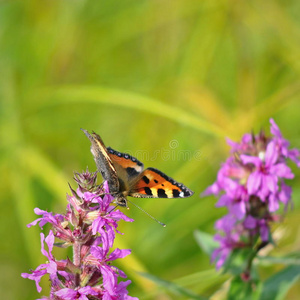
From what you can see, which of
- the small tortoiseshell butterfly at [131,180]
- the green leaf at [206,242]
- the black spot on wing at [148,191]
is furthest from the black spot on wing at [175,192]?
the green leaf at [206,242]

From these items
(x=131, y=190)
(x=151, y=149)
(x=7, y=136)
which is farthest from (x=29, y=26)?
(x=131, y=190)

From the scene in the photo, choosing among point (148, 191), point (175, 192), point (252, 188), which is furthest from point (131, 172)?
point (252, 188)

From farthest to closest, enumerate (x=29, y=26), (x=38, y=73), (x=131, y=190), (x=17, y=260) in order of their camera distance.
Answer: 1. (x=29, y=26)
2. (x=38, y=73)
3. (x=17, y=260)
4. (x=131, y=190)

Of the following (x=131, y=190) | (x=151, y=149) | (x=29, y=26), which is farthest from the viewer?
(x=29, y=26)

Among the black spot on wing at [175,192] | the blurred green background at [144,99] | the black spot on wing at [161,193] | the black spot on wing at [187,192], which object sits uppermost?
the blurred green background at [144,99]

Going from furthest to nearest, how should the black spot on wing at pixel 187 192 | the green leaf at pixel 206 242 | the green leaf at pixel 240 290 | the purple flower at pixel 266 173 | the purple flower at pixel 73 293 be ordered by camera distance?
the green leaf at pixel 206 242
the green leaf at pixel 240 290
the purple flower at pixel 266 173
the black spot on wing at pixel 187 192
the purple flower at pixel 73 293

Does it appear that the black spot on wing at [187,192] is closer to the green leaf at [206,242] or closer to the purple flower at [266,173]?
the purple flower at [266,173]

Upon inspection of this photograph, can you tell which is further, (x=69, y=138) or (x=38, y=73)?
(x=38, y=73)

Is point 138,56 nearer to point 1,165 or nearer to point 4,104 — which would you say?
point 4,104
